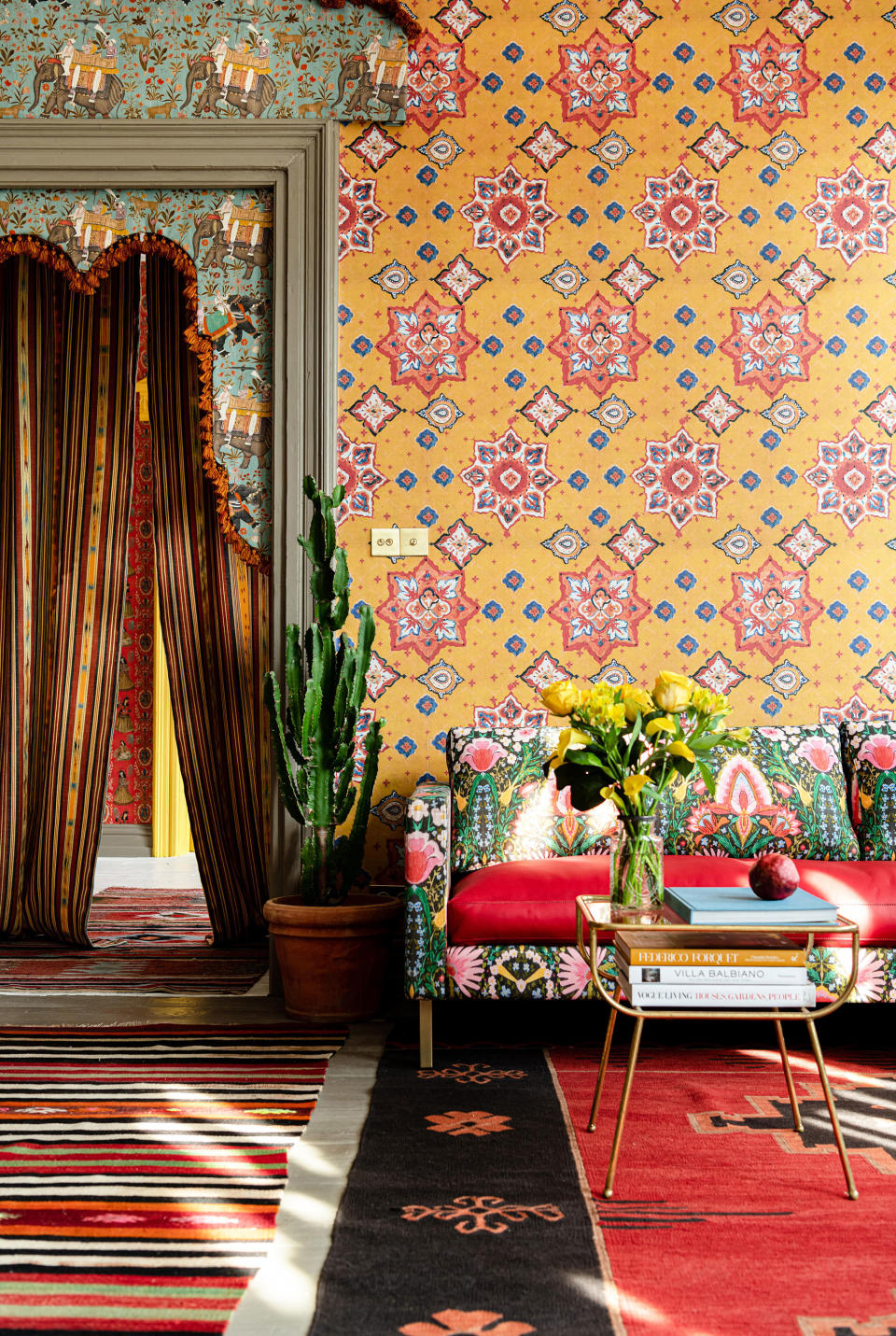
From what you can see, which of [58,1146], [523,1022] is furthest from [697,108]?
[58,1146]

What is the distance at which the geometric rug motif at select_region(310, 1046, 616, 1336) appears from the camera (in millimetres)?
1382

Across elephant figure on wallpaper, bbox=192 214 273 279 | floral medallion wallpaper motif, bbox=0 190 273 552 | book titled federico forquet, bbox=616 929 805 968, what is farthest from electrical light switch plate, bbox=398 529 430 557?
book titled federico forquet, bbox=616 929 805 968

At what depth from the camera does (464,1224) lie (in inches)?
64.7

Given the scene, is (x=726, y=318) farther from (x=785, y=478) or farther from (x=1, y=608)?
(x=1, y=608)

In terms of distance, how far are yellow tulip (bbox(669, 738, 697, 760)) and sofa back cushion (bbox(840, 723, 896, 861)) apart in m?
1.39

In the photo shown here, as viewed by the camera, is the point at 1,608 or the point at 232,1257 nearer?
the point at 232,1257

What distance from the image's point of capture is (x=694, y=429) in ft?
11.0

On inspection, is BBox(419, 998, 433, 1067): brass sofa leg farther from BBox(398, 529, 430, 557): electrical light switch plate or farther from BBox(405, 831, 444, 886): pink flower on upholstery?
BBox(398, 529, 430, 557): electrical light switch plate

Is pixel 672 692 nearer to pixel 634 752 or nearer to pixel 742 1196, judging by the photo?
pixel 634 752

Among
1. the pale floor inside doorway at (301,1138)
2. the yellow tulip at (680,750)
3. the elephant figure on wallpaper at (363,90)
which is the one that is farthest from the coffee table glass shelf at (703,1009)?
the elephant figure on wallpaper at (363,90)

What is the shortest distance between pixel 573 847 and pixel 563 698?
45.4 inches

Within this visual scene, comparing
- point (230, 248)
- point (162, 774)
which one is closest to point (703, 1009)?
point (230, 248)

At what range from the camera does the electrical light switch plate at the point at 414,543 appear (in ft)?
11.0

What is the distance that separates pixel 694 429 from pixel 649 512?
11.7 inches
